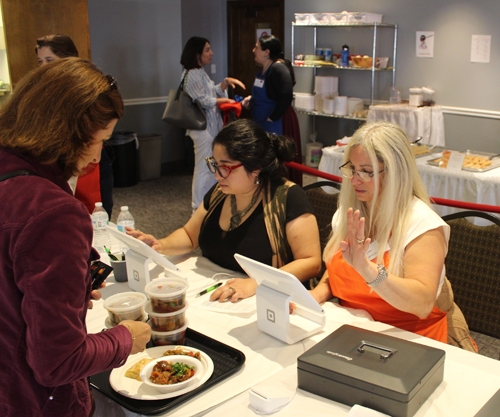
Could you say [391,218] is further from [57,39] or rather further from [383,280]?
[57,39]

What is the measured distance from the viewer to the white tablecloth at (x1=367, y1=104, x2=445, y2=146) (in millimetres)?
5199

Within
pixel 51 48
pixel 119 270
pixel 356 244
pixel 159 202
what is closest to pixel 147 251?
pixel 119 270

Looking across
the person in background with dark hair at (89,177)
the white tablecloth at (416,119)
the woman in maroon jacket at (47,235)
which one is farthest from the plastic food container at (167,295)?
the white tablecloth at (416,119)

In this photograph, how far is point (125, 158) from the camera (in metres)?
6.30

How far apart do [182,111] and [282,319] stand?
353 cm

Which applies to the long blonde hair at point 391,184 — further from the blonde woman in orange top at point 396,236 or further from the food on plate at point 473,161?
the food on plate at point 473,161

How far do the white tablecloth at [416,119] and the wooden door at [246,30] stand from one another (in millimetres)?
2357

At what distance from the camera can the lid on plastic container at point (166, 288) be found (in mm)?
1405

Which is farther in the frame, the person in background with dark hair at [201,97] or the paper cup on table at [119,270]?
the person in background with dark hair at [201,97]

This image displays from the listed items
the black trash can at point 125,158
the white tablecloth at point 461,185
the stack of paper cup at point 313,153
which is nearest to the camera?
the white tablecloth at point 461,185

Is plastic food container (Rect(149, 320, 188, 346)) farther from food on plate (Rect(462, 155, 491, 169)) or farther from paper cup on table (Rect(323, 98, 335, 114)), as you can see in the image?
paper cup on table (Rect(323, 98, 335, 114))

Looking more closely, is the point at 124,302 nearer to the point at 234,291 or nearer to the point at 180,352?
the point at 180,352

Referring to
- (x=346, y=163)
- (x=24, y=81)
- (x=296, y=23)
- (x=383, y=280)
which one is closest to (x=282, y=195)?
(x=346, y=163)

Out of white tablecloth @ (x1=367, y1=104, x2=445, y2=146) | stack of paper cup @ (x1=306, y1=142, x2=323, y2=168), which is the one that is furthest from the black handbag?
stack of paper cup @ (x1=306, y1=142, x2=323, y2=168)
